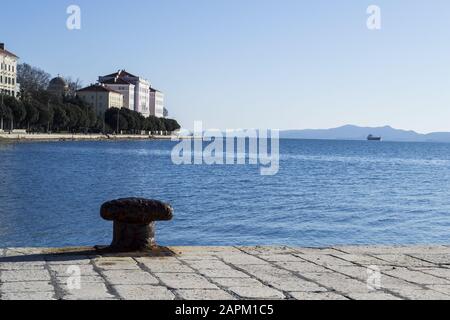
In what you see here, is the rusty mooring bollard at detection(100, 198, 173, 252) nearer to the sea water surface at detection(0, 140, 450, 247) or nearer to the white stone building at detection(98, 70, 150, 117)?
the sea water surface at detection(0, 140, 450, 247)

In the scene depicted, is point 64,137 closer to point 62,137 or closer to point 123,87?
point 62,137

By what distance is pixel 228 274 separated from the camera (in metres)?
7.08

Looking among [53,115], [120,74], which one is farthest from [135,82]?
[53,115]

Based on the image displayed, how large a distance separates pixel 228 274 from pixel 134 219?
1.63 meters

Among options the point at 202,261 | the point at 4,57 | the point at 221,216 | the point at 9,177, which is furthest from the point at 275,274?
the point at 4,57

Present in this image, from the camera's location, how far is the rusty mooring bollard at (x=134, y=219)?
26.9 ft

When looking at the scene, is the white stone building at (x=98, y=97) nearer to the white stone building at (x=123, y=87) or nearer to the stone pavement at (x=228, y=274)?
the white stone building at (x=123, y=87)

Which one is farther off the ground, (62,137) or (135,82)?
(135,82)

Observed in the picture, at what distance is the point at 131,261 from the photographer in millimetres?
7641

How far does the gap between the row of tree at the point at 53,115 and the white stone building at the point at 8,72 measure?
2.50 metres

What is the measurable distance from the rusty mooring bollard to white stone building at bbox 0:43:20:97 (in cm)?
11804

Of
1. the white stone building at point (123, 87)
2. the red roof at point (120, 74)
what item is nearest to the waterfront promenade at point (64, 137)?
the white stone building at point (123, 87)

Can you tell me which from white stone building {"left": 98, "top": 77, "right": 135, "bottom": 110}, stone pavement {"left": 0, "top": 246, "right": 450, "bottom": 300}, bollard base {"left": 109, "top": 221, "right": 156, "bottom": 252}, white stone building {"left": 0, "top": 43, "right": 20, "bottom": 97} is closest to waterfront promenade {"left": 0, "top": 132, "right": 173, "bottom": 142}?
white stone building {"left": 0, "top": 43, "right": 20, "bottom": 97}
